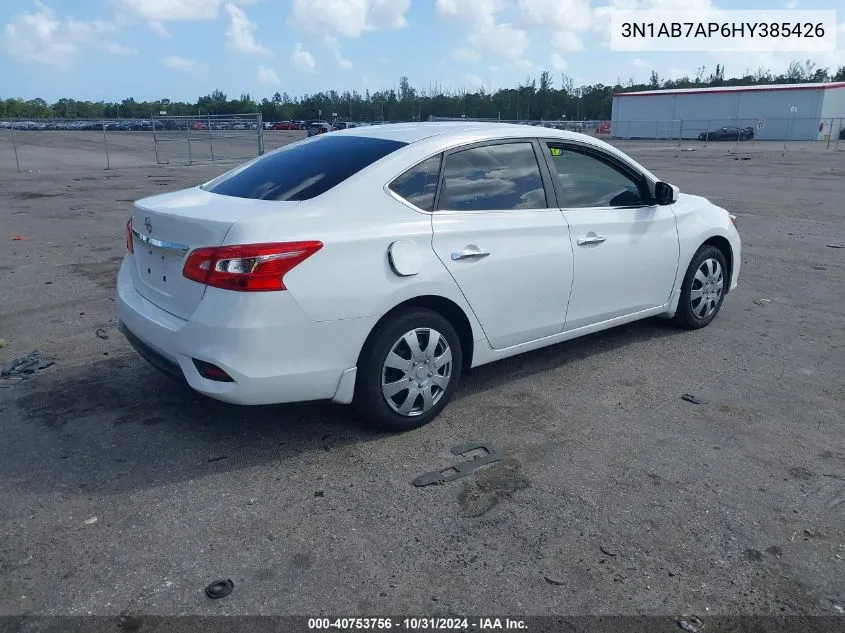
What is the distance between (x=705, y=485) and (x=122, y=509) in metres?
2.81

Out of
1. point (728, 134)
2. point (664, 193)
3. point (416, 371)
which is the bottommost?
point (416, 371)

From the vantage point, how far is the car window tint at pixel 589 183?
4.92 m

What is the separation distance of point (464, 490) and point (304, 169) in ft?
6.88

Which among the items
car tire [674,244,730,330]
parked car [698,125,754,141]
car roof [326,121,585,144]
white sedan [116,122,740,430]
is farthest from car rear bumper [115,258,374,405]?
parked car [698,125,754,141]

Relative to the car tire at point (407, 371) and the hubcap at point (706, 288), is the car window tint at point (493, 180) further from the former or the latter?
the hubcap at point (706, 288)

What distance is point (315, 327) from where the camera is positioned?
12.1 feet

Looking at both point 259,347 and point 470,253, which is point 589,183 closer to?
point 470,253

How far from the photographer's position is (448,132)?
4.53 m

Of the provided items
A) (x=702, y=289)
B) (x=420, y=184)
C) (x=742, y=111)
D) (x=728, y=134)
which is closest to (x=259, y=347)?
(x=420, y=184)

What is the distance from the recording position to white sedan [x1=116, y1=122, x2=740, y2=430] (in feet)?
11.8

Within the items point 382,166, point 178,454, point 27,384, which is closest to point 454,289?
point 382,166

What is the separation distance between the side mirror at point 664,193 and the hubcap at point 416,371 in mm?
2243

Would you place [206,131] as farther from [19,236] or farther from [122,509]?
[122,509]

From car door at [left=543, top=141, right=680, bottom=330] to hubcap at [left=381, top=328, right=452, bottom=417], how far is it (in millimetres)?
1152
